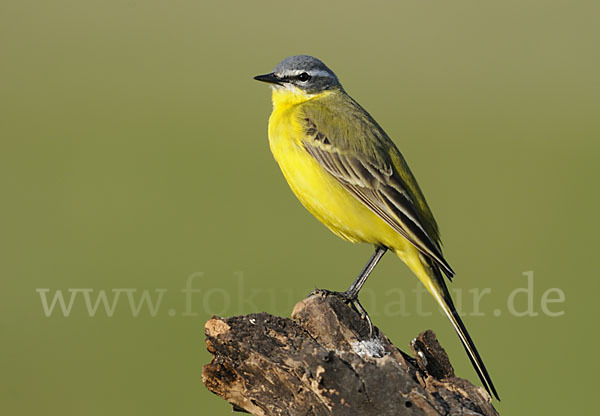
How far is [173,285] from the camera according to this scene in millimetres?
11969

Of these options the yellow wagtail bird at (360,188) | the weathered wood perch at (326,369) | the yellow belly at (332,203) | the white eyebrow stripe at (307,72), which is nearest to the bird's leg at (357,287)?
the yellow wagtail bird at (360,188)

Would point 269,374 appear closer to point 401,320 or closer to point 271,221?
point 401,320

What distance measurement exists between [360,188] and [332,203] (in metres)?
0.26

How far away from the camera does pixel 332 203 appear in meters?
6.66

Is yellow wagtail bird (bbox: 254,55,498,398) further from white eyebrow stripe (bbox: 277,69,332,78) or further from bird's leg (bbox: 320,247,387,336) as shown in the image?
white eyebrow stripe (bbox: 277,69,332,78)

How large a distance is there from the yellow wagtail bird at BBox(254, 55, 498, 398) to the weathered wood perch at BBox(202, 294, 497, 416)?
46.9 inches

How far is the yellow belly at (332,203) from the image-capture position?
6.66m

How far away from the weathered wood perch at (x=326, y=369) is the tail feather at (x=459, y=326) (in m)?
0.93

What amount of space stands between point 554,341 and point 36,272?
764 cm

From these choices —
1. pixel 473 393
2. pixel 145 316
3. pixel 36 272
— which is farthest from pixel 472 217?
pixel 473 393

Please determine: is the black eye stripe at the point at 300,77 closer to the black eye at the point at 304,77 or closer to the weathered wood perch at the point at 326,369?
the black eye at the point at 304,77

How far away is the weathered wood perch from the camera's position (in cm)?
447

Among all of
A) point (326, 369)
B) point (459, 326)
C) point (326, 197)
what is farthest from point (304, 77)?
point (326, 369)

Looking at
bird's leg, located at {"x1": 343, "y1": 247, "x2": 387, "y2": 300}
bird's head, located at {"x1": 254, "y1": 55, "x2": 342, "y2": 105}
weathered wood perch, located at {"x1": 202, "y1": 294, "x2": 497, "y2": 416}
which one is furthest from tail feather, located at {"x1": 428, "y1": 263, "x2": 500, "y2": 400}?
bird's head, located at {"x1": 254, "y1": 55, "x2": 342, "y2": 105}
